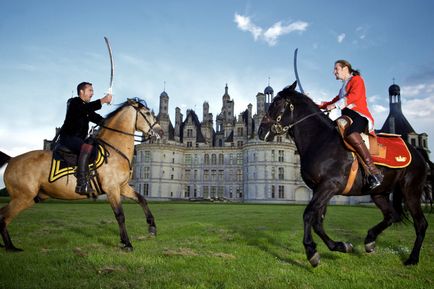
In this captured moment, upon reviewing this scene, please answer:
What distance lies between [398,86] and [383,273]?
205ft

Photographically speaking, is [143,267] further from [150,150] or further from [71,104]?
[150,150]

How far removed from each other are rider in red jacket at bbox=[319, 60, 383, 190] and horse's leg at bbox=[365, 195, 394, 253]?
142 cm

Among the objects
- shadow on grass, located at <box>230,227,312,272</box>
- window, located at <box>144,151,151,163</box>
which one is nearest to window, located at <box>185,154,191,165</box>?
window, located at <box>144,151,151,163</box>

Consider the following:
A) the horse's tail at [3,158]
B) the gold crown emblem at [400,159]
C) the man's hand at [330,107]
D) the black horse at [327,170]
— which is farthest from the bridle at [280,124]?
the horse's tail at [3,158]

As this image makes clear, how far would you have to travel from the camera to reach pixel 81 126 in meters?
7.39

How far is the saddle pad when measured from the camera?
6.98 meters

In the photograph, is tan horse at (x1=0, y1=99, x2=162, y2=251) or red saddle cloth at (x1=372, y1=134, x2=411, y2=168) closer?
red saddle cloth at (x1=372, y1=134, x2=411, y2=168)

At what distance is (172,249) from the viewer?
6.80 m

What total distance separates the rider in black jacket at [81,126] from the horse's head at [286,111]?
3.65 meters

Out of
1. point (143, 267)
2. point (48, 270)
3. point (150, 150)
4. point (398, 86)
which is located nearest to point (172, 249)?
point (143, 267)

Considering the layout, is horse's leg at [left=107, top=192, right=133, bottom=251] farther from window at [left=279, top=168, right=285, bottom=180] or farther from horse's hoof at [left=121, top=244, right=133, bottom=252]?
window at [left=279, top=168, right=285, bottom=180]

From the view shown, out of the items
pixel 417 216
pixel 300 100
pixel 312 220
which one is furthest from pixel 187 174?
pixel 312 220

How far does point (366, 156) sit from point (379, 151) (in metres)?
0.66

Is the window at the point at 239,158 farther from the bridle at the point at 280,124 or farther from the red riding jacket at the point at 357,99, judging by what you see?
the red riding jacket at the point at 357,99
